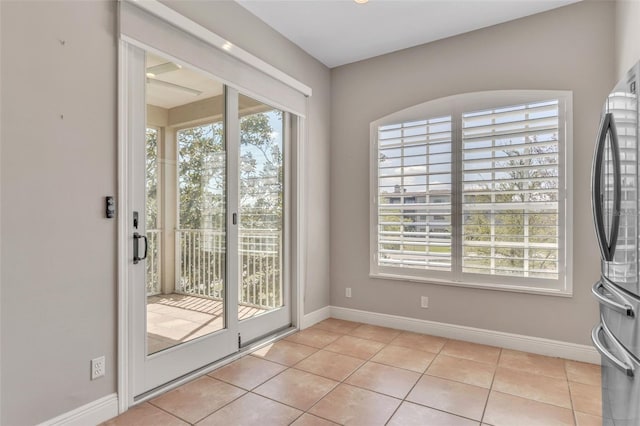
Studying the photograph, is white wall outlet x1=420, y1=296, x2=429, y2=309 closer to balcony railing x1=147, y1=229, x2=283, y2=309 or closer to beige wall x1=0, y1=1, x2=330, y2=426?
balcony railing x1=147, y1=229, x2=283, y2=309

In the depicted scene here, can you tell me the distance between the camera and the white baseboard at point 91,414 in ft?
6.00

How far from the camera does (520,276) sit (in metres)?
3.10

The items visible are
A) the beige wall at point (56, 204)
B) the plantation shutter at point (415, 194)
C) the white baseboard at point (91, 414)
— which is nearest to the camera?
the beige wall at point (56, 204)

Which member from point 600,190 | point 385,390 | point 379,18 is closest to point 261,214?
point 385,390

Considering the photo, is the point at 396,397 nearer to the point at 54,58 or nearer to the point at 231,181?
the point at 231,181

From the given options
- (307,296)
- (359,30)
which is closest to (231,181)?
(307,296)

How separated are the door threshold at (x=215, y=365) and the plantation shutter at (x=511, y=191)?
1887 millimetres

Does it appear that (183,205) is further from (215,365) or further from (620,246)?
(620,246)

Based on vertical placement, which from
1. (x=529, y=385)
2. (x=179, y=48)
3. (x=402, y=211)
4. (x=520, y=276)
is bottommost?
(x=529, y=385)

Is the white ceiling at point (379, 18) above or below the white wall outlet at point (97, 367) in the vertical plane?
above

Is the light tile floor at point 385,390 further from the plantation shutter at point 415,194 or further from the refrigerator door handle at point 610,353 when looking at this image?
the plantation shutter at point 415,194

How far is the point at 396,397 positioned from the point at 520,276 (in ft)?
5.35

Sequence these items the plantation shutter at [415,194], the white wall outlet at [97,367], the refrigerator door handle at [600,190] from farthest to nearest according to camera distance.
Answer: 1. the plantation shutter at [415,194]
2. the white wall outlet at [97,367]
3. the refrigerator door handle at [600,190]

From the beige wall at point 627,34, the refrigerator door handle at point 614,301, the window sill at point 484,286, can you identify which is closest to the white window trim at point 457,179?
the window sill at point 484,286
